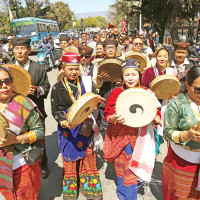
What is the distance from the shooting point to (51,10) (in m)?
55.8

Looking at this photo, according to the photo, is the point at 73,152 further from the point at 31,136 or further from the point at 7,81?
the point at 7,81

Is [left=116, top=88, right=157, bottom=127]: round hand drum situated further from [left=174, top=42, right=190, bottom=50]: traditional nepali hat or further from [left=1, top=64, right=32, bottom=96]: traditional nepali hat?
[left=174, top=42, right=190, bottom=50]: traditional nepali hat

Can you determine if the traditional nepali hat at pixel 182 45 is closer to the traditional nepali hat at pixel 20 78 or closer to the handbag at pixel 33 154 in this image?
the traditional nepali hat at pixel 20 78

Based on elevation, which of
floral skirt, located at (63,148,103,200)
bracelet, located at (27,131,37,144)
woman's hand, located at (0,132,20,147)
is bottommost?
floral skirt, located at (63,148,103,200)

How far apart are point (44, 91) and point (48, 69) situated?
9.72 metres

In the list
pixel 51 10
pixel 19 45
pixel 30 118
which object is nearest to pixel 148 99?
pixel 30 118

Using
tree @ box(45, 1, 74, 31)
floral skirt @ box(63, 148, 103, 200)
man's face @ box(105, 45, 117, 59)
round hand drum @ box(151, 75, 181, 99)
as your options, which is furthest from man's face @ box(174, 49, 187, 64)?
tree @ box(45, 1, 74, 31)

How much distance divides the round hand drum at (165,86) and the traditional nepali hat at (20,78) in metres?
1.60

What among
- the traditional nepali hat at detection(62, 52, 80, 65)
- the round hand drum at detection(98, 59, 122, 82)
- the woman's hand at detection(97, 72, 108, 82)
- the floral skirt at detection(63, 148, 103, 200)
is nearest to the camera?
the traditional nepali hat at detection(62, 52, 80, 65)

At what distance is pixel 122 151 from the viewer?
7.68ft

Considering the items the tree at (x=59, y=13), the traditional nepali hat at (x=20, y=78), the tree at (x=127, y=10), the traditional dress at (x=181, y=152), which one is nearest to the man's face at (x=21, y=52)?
the traditional nepali hat at (x=20, y=78)

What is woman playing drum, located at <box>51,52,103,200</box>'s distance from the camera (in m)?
2.45

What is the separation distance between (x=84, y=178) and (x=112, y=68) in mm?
1601

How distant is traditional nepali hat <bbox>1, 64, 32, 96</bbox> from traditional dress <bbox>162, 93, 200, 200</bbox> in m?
1.57
